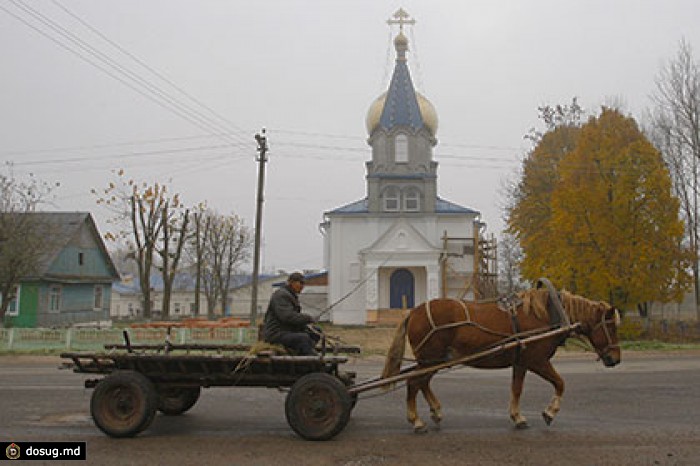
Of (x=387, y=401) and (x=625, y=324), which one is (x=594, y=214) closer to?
(x=625, y=324)

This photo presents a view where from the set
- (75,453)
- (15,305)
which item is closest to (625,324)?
(75,453)

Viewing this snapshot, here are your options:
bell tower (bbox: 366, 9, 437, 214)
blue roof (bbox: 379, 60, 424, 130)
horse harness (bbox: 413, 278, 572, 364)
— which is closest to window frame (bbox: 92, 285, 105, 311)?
bell tower (bbox: 366, 9, 437, 214)

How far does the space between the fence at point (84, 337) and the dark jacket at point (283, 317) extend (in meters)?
13.2

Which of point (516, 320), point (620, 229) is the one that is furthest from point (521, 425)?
point (620, 229)

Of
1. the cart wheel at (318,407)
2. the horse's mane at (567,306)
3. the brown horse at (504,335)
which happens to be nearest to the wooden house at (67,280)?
the cart wheel at (318,407)

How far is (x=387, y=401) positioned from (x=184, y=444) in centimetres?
379

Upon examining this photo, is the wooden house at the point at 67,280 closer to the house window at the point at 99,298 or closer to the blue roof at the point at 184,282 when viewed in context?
the house window at the point at 99,298

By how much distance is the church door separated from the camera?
33.0m

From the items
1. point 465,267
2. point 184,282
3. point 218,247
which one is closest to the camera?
point 465,267

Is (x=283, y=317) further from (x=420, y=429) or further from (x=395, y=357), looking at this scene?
(x=420, y=429)

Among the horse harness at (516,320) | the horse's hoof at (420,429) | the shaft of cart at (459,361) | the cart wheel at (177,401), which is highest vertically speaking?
the horse harness at (516,320)

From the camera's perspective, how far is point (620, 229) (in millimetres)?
20625

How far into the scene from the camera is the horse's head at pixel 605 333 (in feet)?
22.5

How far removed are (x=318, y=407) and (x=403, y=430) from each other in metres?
Answer: 1.20
